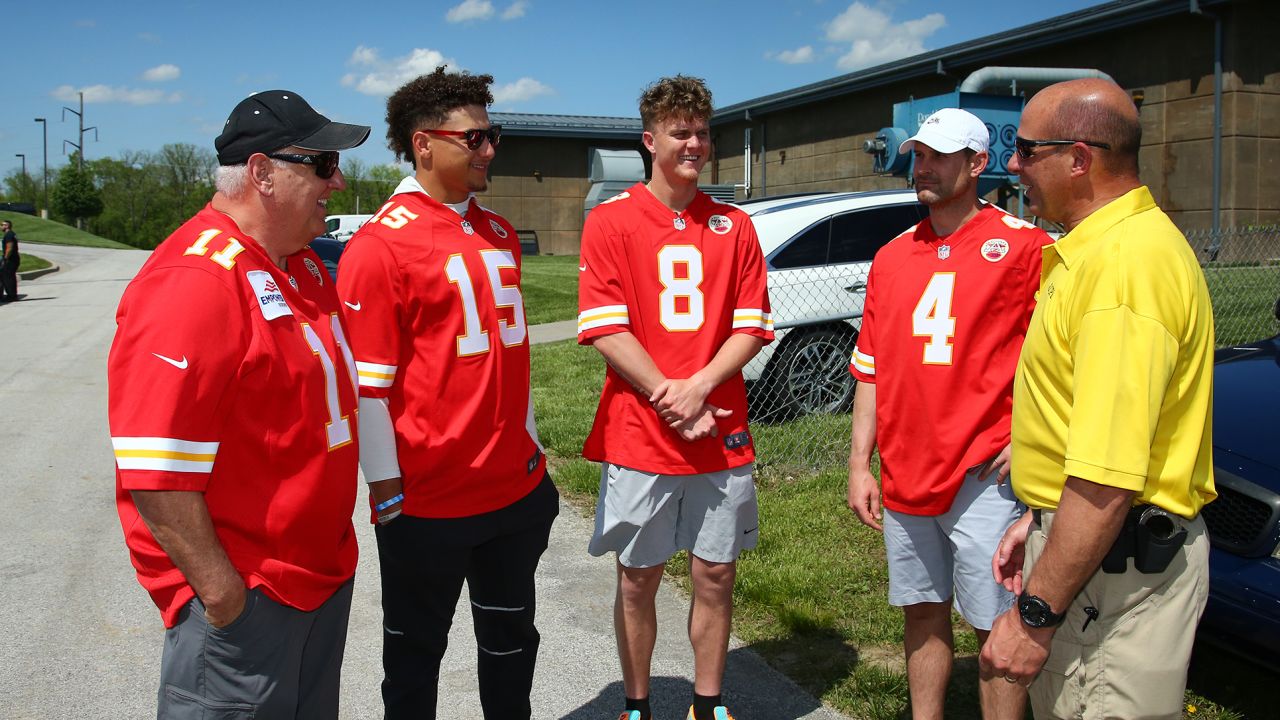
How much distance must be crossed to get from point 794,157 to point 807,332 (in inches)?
867

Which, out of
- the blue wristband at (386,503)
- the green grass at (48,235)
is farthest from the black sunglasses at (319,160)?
the green grass at (48,235)

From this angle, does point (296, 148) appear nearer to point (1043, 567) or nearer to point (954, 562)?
point (1043, 567)

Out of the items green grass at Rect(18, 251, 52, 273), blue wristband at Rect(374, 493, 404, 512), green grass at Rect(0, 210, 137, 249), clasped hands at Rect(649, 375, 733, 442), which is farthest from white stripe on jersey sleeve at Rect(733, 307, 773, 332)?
green grass at Rect(0, 210, 137, 249)

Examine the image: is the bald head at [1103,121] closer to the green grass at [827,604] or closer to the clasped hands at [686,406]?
the clasped hands at [686,406]

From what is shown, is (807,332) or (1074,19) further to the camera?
(1074,19)

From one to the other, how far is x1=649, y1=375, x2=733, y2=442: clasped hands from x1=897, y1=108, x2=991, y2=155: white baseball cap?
1.06 m

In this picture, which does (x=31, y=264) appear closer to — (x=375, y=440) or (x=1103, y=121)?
(x=375, y=440)

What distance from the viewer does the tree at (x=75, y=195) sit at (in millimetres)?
62969

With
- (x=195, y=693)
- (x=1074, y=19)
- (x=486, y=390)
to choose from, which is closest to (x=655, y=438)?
(x=486, y=390)

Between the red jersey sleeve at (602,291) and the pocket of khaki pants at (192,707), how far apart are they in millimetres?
1706

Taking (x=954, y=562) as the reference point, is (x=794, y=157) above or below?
above

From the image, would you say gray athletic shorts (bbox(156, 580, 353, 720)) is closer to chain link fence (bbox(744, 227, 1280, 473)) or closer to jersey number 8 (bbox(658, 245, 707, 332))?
jersey number 8 (bbox(658, 245, 707, 332))

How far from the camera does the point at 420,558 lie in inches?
115

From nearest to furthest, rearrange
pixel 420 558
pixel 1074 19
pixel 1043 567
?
pixel 1043 567, pixel 420 558, pixel 1074 19
